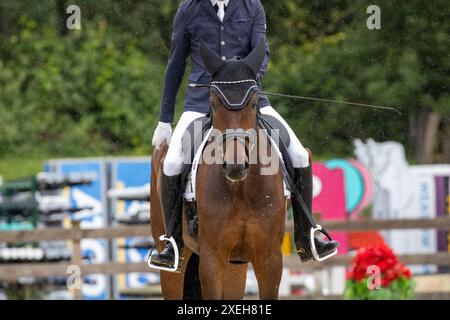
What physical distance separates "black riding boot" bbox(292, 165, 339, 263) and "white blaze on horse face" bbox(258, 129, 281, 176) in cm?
41

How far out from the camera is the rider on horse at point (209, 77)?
7496 mm

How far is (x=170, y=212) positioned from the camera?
302 inches

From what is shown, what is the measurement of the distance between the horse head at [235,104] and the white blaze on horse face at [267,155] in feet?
0.57

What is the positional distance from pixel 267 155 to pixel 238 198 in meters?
0.34

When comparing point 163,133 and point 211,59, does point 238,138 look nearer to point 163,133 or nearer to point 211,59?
point 211,59

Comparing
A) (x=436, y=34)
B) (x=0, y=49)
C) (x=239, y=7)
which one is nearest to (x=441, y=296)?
(x=436, y=34)

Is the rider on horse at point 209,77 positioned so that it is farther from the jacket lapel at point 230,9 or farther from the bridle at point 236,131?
the bridle at point 236,131

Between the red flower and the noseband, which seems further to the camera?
the red flower

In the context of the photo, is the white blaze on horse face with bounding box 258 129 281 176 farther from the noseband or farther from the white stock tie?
the white stock tie

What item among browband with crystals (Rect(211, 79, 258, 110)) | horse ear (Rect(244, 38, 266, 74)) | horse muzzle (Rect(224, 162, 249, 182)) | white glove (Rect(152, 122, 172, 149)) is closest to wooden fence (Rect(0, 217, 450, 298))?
white glove (Rect(152, 122, 172, 149))

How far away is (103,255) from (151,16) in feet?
10.5

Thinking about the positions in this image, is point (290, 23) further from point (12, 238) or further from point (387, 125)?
point (12, 238)

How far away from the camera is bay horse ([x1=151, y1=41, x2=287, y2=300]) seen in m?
6.77

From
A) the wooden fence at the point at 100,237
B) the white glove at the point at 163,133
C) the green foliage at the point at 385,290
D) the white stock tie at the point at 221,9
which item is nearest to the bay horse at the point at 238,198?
Result: the white stock tie at the point at 221,9
